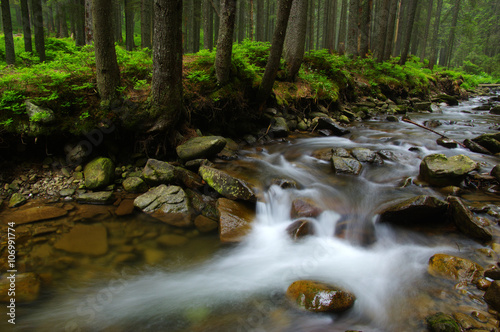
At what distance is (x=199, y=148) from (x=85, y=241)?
120 inches

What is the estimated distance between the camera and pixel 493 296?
2885 millimetres

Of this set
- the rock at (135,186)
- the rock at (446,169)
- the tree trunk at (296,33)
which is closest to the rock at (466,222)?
the rock at (446,169)

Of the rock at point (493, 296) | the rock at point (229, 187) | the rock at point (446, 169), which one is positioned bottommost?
the rock at point (493, 296)

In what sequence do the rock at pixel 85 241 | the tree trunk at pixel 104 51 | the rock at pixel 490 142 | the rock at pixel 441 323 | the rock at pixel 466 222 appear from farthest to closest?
1. the rock at pixel 490 142
2. the tree trunk at pixel 104 51
3. the rock at pixel 85 241
4. the rock at pixel 466 222
5. the rock at pixel 441 323

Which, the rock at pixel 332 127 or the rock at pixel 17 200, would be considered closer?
the rock at pixel 17 200

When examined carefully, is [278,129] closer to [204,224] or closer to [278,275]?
[204,224]

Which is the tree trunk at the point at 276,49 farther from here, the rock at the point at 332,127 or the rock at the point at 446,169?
the rock at the point at 446,169

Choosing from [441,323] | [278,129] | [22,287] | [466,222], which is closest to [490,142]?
[466,222]

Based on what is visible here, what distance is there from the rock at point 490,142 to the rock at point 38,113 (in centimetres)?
1091

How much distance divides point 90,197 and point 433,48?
30.6 meters

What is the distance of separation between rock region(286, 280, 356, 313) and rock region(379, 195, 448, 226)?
2003mm

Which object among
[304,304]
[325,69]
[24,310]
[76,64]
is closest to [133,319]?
[24,310]

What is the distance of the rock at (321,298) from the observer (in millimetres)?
3074

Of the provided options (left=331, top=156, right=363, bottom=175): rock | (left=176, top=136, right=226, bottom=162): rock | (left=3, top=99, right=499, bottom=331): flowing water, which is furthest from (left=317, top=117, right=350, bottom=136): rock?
(left=176, top=136, right=226, bottom=162): rock
